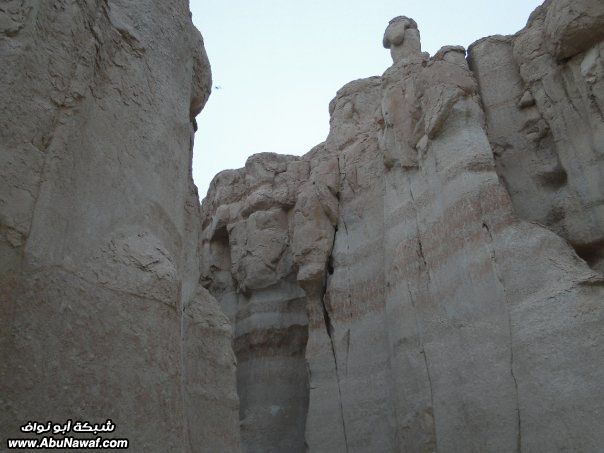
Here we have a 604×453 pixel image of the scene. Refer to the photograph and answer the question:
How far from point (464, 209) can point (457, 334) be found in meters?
2.16

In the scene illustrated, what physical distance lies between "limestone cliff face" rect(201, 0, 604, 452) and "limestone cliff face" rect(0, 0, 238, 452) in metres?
5.02

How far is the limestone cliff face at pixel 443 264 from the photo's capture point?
27.8 feet

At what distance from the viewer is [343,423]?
12094 mm

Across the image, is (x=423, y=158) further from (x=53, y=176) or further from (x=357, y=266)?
(x=53, y=176)

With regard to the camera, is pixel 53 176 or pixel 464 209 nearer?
pixel 53 176

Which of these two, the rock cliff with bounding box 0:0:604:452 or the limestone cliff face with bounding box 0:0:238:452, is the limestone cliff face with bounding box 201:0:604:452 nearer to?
the rock cliff with bounding box 0:0:604:452

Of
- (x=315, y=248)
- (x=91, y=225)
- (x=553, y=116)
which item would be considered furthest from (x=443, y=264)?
(x=91, y=225)

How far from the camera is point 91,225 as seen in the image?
4074 millimetres

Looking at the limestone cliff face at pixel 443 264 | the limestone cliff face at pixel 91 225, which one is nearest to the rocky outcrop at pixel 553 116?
the limestone cliff face at pixel 443 264

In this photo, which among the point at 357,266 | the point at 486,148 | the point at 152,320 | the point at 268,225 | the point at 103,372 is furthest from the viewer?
the point at 268,225

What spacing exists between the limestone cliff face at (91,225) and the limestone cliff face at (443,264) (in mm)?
5019

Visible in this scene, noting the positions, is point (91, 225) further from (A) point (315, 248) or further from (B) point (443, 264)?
(A) point (315, 248)

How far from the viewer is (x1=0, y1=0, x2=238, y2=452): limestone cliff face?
11.2ft

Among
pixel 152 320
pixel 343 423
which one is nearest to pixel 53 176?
pixel 152 320
